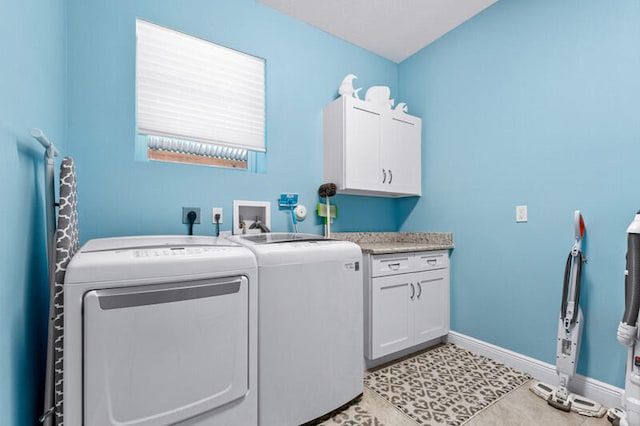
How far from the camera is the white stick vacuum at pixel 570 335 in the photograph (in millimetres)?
1579

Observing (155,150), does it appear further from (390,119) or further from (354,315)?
(390,119)

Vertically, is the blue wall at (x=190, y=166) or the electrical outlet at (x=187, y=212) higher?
the blue wall at (x=190, y=166)

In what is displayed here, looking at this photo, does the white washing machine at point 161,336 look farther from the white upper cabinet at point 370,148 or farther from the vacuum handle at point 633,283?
the vacuum handle at point 633,283

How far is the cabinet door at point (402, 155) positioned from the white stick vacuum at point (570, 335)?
1.25 metres

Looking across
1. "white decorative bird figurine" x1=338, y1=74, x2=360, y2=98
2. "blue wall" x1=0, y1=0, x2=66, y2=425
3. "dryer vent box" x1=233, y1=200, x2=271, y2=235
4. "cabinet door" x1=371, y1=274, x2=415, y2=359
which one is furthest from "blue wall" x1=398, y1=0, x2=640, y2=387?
"blue wall" x1=0, y1=0, x2=66, y2=425

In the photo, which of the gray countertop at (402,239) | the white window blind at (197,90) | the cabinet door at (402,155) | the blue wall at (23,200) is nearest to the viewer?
the blue wall at (23,200)

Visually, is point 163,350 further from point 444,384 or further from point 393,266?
point 444,384

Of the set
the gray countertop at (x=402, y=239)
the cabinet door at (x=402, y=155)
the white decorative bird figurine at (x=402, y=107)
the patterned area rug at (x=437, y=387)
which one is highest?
the white decorative bird figurine at (x=402, y=107)

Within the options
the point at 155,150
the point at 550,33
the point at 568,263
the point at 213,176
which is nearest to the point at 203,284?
the point at 213,176

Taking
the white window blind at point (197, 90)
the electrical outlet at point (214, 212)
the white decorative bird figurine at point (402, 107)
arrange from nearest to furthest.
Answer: the white window blind at point (197, 90), the electrical outlet at point (214, 212), the white decorative bird figurine at point (402, 107)

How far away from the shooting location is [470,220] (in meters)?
2.33

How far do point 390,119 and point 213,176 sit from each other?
5.22ft

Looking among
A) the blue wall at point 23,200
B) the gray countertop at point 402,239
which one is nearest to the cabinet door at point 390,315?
the gray countertop at point 402,239

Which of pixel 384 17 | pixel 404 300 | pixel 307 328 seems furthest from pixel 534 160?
pixel 307 328
